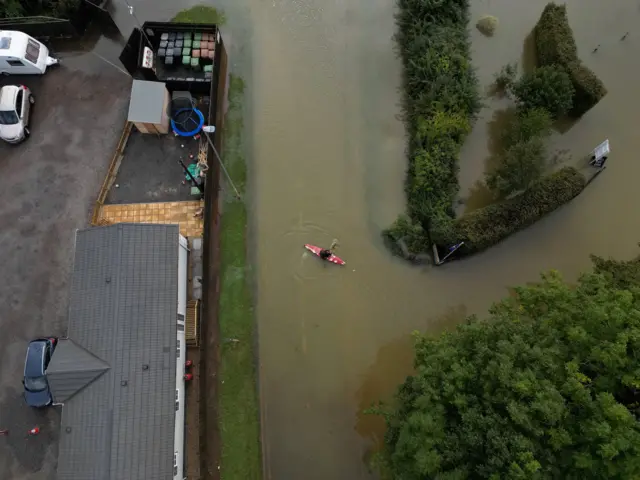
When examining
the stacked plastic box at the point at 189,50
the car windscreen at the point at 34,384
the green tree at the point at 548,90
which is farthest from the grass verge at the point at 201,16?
the car windscreen at the point at 34,384

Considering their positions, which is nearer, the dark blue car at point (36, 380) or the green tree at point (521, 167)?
the dark blue car at point (36, 380)

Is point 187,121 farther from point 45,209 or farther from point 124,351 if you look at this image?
point 124,351

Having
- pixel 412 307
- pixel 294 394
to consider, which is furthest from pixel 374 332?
pixel 294 394

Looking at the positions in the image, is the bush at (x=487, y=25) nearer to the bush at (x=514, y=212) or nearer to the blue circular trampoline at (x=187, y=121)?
A: the bush at (x=514, y=212)

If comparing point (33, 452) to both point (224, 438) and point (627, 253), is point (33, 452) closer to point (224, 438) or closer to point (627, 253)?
point (224, 438)

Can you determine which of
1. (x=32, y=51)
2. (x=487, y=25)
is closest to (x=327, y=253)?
(x=487, y=25)

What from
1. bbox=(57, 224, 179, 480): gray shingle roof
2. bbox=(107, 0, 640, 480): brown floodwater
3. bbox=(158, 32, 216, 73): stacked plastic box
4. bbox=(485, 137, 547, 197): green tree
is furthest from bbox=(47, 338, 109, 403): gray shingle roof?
bbox=(485, 137, 547, 197): green tree
